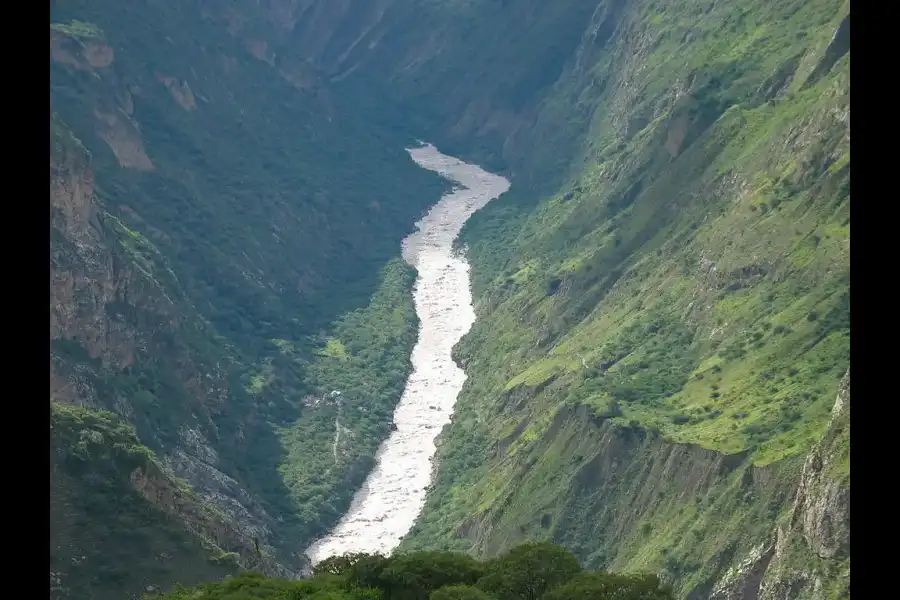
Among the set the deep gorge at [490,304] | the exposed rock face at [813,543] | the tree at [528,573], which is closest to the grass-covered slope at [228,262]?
the deep gorge at [490,304]

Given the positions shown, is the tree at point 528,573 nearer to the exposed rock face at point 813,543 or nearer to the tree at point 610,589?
the tree at point 610,589

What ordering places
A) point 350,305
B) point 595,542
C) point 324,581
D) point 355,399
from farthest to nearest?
1. point 350,305
2. point 355,399
3. point 595,542
4. point 324,581

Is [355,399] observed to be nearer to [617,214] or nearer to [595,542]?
[617,214]

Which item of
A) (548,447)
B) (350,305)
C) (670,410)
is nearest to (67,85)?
(350,305)

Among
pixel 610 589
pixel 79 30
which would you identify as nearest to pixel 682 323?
pixel 610 589

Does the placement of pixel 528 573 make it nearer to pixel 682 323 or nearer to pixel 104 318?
pixel 682 323

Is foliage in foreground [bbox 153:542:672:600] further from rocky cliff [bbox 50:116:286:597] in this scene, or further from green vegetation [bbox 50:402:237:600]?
rocky cliff [bbox 50:116:286:597]

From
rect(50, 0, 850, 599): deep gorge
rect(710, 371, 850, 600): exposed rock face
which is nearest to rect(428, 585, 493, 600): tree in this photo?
rect(50, 0, 850, 599): deep gorge

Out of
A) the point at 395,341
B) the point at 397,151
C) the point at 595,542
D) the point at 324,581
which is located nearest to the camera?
the point at 324,581
